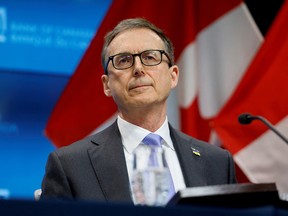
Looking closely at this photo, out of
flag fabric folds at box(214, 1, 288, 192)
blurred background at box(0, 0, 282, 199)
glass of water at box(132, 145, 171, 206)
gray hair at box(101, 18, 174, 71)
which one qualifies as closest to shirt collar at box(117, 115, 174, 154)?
gray hair at box(101, 18, 174, 71)

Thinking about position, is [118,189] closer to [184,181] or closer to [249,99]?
[184,181]

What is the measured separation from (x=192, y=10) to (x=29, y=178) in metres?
1.50

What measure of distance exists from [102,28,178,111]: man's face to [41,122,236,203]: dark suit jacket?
0.14 meters

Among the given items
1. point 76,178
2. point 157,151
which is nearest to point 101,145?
point 76,178

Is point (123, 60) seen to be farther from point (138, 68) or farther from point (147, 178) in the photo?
point (147, 178)

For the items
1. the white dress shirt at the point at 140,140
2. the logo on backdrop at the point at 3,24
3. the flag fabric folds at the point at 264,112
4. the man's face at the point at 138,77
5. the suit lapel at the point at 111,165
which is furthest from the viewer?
the logo on backdrop at the point at 3,24

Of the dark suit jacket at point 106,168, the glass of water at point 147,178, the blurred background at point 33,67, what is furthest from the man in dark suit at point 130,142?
the blurred background at point 33,67

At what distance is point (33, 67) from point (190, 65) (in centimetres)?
100

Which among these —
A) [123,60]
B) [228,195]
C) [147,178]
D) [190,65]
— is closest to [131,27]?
[123,60]

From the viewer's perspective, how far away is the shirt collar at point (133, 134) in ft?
9.21

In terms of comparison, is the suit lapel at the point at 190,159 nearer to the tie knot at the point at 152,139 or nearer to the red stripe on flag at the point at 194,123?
the tie knot at the point at 152,139

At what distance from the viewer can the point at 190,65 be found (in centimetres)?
455

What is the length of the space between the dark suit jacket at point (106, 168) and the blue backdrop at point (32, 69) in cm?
165

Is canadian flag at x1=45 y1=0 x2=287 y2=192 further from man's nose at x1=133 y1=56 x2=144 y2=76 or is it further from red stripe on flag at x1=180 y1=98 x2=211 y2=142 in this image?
man's nose at x1=133 y1=56 x2=144 y2=76
